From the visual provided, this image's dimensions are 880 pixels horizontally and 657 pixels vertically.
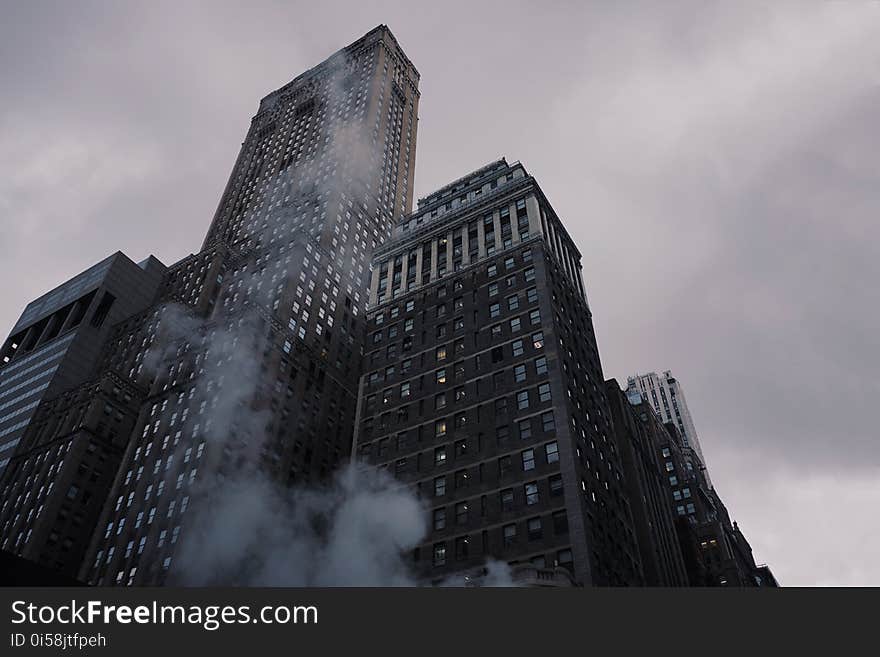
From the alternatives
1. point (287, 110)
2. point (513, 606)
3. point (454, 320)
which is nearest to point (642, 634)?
point (513, 606)

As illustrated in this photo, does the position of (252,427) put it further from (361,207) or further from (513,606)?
(513,606)

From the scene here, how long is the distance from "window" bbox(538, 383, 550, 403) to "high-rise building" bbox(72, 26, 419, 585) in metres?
44.4

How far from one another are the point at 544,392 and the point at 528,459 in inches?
273

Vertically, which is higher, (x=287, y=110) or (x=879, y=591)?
(x=287, y=110)

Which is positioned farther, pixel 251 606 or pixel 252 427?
pixel 252 427

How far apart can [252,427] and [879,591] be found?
8253 cm

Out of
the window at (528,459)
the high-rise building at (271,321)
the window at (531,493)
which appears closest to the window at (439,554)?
the window at (531,493)

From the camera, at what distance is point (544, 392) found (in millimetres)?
64875

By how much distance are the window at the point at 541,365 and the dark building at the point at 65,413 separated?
192ft

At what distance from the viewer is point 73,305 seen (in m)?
142

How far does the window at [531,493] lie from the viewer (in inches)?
2280

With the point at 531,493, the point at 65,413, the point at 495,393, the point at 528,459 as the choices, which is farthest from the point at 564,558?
the point at 65,413

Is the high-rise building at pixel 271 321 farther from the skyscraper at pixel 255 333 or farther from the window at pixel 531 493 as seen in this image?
the window at pixel 531 493

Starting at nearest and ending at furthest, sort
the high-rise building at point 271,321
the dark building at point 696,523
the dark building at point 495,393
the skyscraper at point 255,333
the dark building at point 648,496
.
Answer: the dark building at point 495,393, the dark building at point 648,496, the high-rise building at point 271,321, the skyscraper at point 255,333, the dark building at point 696,523
